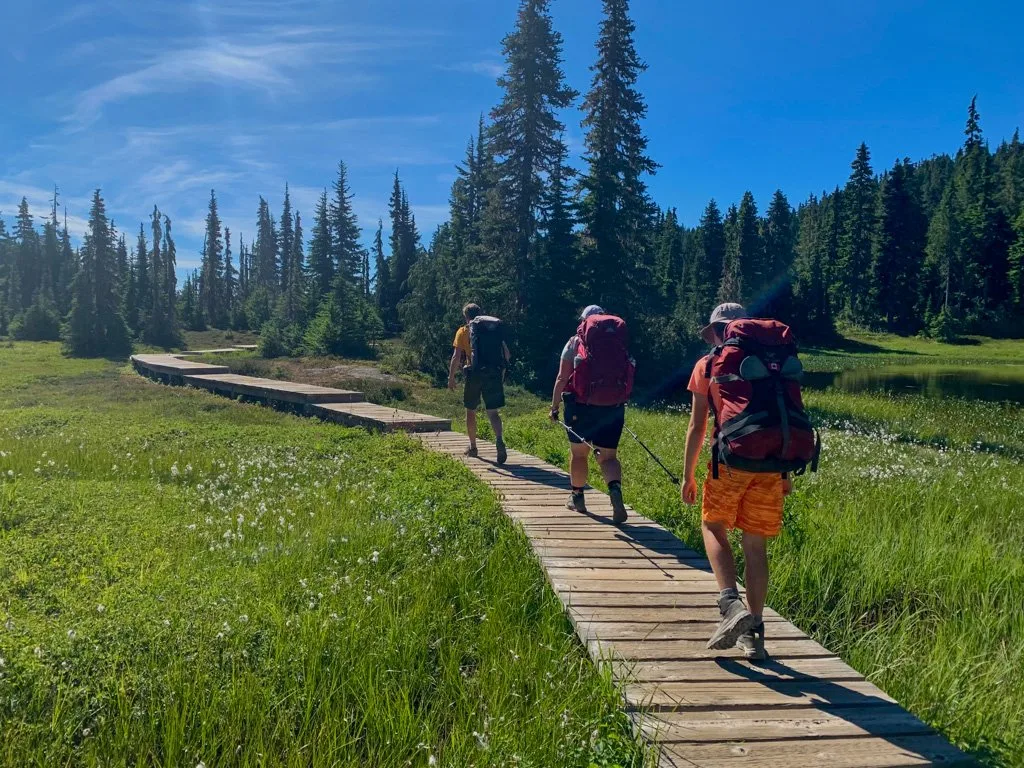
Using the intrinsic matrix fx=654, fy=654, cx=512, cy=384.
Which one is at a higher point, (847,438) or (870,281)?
(870,281)

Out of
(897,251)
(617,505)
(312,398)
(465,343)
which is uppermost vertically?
(897,251)

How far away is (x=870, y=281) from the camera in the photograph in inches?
3056

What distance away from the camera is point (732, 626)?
391 centimetres

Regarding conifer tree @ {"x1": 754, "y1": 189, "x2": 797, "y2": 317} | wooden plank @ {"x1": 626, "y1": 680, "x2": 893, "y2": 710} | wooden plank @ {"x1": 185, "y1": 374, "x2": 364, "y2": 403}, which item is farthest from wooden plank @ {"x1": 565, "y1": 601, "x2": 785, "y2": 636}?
conifer tree @ {"x1": 754, "y1": 189, "x2": 797, "y2": 317}

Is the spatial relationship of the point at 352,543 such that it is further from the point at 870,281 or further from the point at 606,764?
the point at 870,281

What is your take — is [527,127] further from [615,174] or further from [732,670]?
[732,670]

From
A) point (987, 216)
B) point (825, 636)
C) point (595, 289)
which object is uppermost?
point (987, 216)

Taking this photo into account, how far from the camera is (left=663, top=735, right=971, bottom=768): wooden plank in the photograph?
303cm

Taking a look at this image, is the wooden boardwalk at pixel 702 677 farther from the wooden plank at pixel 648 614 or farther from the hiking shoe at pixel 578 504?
the hiking shoe at pixel 578 504

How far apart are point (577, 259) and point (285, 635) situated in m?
26.2

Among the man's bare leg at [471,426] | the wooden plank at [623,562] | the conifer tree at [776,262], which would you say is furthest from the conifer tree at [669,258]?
the wooden plank at [623,562]

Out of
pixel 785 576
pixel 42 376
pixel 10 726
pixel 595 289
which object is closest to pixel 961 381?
pixel 595 289

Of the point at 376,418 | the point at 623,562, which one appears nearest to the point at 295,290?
the point at 376,418

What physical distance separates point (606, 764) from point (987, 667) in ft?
10.7
